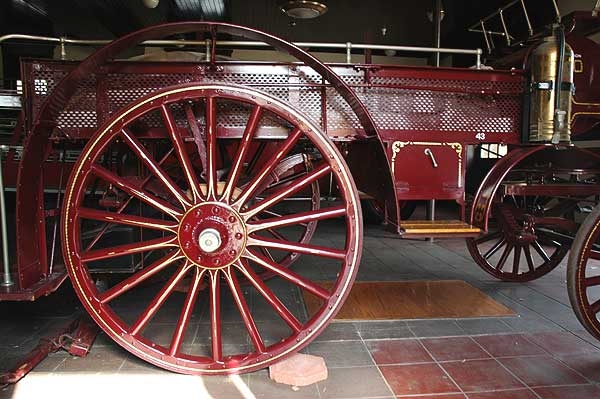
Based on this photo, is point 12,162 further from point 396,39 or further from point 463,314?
point 396,39

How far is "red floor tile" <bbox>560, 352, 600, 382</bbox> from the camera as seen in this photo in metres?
2.02

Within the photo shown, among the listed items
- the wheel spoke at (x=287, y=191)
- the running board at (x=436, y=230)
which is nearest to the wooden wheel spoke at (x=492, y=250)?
the running board at (x=436, y=230)

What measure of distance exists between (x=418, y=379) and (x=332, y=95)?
4.83 ft

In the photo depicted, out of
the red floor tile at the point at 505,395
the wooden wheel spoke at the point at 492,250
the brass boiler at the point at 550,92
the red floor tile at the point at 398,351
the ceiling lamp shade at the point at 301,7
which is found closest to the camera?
the red floor tile at the point at 505,395

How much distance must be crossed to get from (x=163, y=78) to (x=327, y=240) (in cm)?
355

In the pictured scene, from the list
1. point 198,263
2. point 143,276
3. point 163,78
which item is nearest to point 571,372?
point 198,263

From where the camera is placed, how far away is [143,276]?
1932 mm

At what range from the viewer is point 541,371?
6.70ft

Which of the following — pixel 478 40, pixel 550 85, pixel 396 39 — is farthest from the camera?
pixel 396 39

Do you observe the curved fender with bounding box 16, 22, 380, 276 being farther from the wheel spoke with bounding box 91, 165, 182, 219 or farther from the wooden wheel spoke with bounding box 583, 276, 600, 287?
the wooden wheel spoke with bounding box 583, 276, 600, 287

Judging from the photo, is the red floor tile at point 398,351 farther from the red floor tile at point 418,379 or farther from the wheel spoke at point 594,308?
the wheel spoke at point 594,308

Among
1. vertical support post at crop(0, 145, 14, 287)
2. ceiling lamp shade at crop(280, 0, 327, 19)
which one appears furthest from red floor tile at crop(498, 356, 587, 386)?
ceiling lamp shade at crop(280, 0, 327, 19)

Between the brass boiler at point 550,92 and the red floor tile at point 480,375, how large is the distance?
4.28 ft

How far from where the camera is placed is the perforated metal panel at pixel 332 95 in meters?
2.15
